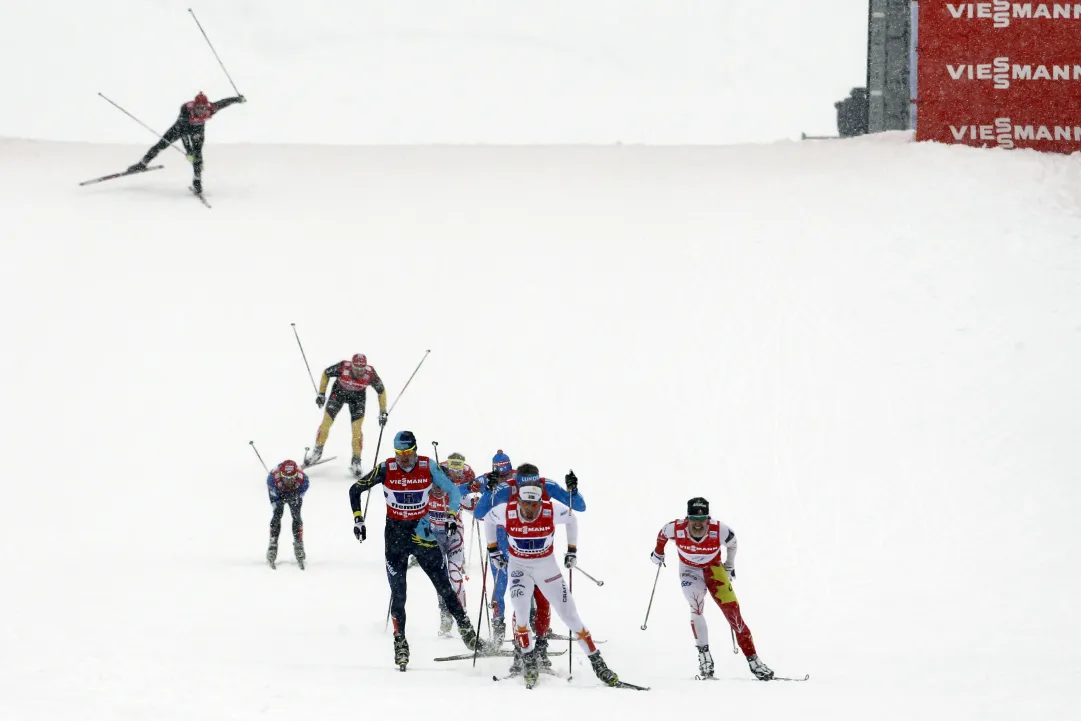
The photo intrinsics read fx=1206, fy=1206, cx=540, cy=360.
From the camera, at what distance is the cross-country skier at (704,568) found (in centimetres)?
829

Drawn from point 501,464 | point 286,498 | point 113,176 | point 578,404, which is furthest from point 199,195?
point 501,464

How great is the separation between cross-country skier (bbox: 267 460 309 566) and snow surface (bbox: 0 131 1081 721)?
1.13ft

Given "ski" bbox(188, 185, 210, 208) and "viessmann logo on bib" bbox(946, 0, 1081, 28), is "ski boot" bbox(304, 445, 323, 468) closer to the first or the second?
"ski" bbox(188, 185, 210, 208)

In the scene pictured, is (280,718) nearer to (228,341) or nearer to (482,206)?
(228,341)

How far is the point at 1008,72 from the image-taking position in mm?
20797

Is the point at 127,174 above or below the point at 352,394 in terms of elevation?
above

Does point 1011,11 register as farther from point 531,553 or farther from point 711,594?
point 531,553

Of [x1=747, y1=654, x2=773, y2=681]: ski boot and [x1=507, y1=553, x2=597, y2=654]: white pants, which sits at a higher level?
[x1=507, y1=553, x2=597, y2=654]: white pants

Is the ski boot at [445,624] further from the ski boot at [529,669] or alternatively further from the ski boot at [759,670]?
the ski boot at [759,670]

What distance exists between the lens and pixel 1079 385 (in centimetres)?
1509

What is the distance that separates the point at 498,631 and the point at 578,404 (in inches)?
271

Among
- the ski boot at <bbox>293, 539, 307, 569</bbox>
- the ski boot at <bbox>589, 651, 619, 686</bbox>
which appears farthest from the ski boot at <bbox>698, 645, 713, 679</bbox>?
the ski boot at <bbox>293, 539, 307, 569</bbox>

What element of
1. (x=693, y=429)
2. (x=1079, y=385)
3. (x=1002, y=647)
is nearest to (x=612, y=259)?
(x=693, y=429)

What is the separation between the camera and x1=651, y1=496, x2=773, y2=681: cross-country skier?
8289 mm
